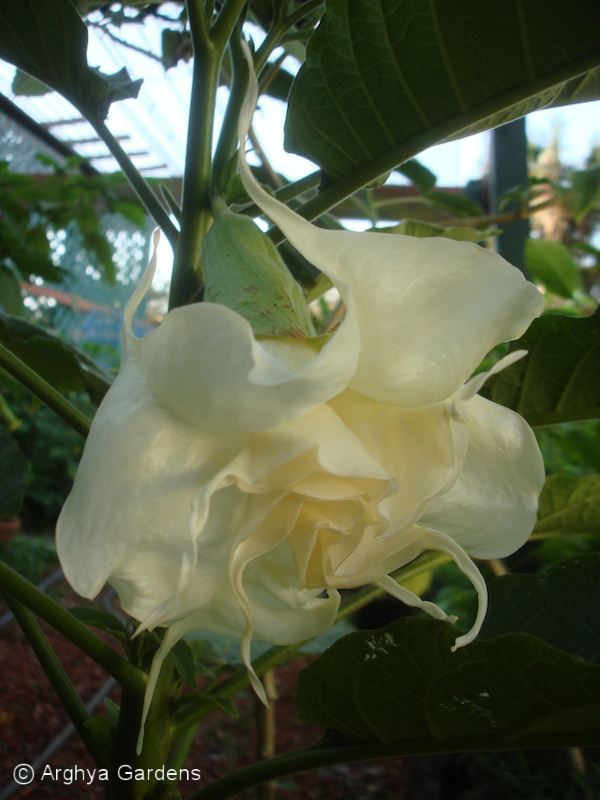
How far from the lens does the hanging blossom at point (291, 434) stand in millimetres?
234

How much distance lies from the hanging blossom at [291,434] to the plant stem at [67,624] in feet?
0.57

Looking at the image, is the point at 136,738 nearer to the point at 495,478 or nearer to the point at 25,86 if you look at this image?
the point at 495,478

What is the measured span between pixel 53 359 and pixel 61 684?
267mm

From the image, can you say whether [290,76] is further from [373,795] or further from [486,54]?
[373,795]

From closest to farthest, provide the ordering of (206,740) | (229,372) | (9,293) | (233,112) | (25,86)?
(229,372) → (233,112) → (25,86) → (9,293) → (206,740)

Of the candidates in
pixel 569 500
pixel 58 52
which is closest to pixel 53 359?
pixel 58 52

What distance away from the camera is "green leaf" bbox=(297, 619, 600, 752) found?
1.16 ft

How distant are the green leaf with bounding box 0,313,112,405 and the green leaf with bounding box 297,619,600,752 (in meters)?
0.30

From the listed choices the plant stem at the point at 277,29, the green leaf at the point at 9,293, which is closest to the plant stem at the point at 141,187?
the plant stem at the point at 277,29

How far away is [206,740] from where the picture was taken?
1694 mm

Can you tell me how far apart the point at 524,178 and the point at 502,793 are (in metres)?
1.15

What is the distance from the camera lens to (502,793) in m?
1.29

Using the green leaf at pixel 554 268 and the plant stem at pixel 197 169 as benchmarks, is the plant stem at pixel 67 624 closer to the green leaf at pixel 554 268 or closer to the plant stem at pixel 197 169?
the plant stem at pixel 197 169

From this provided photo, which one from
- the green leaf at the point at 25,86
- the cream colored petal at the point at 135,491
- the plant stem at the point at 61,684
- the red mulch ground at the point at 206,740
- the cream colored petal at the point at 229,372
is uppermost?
the green leaf at the point at 25,86
